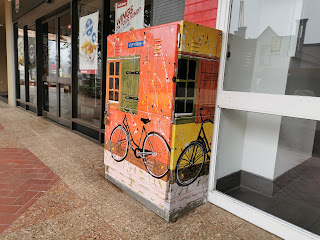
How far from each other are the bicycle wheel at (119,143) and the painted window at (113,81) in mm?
354

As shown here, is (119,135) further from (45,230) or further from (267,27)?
(267,27)

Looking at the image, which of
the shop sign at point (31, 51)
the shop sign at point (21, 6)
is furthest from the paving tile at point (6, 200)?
the shop sign at point (31, 51)

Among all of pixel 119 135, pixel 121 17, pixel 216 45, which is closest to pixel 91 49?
pixel 121 17

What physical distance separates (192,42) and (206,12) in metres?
0.69

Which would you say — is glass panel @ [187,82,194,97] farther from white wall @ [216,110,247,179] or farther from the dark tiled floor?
the dark tiled floor

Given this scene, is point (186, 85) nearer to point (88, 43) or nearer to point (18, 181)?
point (18, 181)

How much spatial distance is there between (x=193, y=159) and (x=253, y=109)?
2.33 feet

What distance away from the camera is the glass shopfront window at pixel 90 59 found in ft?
14.9

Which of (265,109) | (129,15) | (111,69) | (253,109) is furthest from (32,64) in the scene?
(265,109)

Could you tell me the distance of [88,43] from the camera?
15.6 ft

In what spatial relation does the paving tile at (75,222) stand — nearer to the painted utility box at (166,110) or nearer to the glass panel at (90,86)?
the painted utility box at (166,110)

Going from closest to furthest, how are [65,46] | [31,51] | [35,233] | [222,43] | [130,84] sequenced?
[35,233]
[222,43]
[130,84]
[65,46]
[31,51]

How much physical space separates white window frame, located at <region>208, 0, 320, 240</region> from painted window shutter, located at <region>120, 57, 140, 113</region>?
2.68 feet

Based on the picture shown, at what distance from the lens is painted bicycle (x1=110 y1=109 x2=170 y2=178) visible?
2201 millimetres
